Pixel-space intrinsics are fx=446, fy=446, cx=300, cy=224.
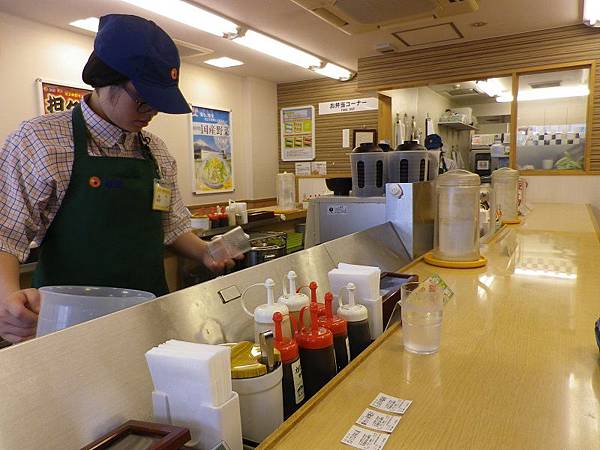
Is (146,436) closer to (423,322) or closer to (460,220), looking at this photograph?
(423,322)

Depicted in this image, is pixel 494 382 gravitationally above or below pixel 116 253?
below

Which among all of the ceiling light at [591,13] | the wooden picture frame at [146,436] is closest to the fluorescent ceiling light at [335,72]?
the ceiling light at [591,13]

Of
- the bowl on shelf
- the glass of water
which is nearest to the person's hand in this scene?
the glass of water

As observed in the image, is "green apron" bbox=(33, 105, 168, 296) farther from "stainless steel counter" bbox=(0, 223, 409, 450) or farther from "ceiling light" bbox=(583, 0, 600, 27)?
"ceiling light" bbox=(583, 0, 600, 27)

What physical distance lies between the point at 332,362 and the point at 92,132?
104cm

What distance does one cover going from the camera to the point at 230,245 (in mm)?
1455

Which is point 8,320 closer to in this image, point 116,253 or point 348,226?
point 116,253

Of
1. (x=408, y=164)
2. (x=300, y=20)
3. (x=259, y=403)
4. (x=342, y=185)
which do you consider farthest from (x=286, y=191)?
(x=259, y=403)

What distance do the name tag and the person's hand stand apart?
2.04 feet

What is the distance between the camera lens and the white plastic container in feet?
2.25

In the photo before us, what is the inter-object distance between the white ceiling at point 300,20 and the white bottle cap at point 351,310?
10.9 feet

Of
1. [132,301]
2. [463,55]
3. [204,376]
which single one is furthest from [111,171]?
[463,55]

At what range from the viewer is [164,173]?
164 cm

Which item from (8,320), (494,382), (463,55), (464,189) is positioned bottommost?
(494,382)
